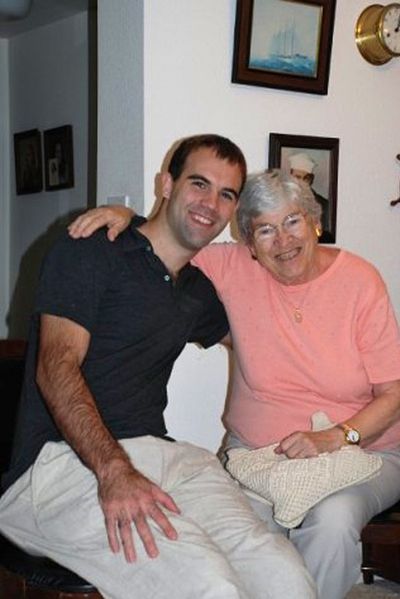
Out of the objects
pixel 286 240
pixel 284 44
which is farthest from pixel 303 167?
pixel 286 240

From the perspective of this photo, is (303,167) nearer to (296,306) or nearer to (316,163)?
(316,163)

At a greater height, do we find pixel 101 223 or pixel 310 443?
pixel 101 223

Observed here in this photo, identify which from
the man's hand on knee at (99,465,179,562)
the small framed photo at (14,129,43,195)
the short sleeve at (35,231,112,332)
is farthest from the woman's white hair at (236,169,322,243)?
the small framed photo at (14,129,43,195)

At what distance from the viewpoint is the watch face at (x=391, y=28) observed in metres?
2.44

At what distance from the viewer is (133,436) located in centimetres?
169

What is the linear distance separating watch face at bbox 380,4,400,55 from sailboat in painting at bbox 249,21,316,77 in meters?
0.25

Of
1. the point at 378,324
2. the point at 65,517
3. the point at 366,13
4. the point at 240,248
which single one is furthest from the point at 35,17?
the point at 65,517

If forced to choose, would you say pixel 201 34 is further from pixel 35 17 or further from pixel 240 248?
pixel 35 17

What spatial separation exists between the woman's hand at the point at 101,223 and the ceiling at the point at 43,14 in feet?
7.50

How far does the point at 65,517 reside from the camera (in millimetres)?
1529

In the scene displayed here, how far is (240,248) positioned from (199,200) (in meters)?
0.28

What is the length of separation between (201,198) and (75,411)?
1.76ft

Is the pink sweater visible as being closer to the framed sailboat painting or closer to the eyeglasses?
the eyeglasses

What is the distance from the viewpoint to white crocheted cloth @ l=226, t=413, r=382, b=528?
5.66 feet
